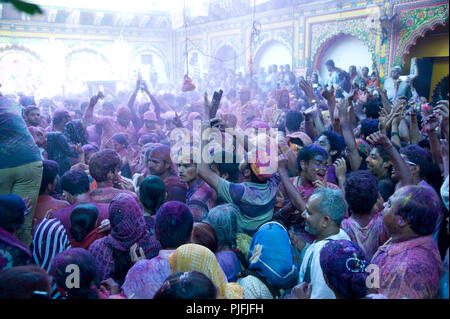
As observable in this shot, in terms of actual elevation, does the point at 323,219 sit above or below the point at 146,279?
above

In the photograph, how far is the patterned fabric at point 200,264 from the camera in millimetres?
1636

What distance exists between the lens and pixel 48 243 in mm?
2031

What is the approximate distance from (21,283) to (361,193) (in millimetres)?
1759

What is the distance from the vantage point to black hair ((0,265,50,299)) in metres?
1.29

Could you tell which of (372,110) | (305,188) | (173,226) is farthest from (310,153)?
(372,110)

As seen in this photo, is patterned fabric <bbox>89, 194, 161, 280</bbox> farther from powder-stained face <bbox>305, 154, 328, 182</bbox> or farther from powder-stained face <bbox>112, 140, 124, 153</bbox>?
powder-stained face <bbox>112, 140, 124, 153</bbox>

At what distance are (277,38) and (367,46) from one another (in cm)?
359

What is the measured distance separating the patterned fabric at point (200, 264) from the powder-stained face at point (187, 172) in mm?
1194

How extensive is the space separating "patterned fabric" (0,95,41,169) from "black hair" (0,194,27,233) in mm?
830

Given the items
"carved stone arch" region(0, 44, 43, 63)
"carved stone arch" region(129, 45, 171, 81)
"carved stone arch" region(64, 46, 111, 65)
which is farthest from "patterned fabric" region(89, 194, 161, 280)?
"carved stone arch" region(129, 45, 171, 81)

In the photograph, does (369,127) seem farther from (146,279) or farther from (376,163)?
(146,279)

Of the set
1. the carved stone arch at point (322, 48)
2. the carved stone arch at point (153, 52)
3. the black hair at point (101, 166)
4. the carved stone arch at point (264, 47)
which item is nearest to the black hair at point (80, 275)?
the black hair at point (101, 166)

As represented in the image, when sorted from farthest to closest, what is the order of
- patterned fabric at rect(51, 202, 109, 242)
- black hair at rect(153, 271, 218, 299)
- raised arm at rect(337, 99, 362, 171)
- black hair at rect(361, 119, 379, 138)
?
black hair at rect(361, 119, 379, 138) → raised arm at rect(337, 99, 362, 171) → patterned fabric at rect(51, 202, 109, 242) → black hair at rect(153, 271, 218, 299)

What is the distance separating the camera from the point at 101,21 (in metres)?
17.0
